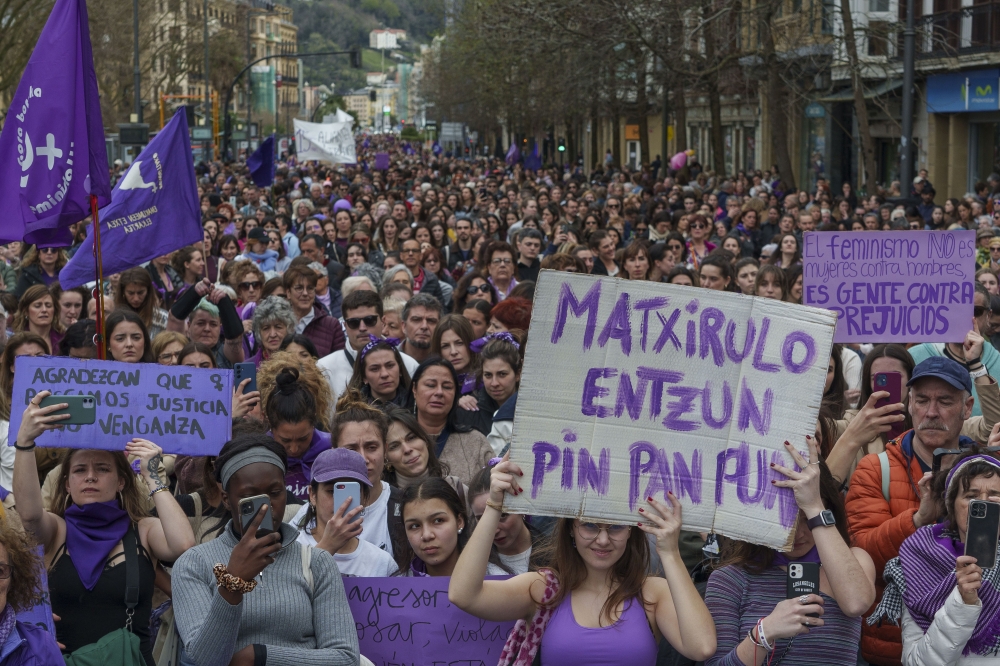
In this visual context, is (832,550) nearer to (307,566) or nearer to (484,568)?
(484,568)

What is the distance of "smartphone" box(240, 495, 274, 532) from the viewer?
3.83m

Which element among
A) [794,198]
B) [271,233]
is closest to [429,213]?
[271,233]

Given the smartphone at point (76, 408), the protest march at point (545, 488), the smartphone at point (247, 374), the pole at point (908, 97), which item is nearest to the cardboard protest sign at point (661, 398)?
the protest march at point (545, 488)

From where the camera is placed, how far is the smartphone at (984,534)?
12.2 feet

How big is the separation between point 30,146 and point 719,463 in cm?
438

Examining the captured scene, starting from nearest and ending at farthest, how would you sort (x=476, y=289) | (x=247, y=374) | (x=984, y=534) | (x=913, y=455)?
(x=984, y=534) → (x=913, y=455) → (x=247, y=374) → (x=476, y=289)

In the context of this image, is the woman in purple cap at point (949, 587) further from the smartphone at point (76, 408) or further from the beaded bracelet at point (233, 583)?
the smartphone at point (76, 408)

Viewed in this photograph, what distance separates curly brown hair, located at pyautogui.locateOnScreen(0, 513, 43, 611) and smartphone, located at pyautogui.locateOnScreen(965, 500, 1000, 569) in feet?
8.87

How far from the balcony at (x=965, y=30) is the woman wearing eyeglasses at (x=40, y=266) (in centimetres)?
1932

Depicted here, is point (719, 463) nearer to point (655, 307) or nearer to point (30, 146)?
point (655, 307)

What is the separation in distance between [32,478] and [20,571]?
0.74 metres

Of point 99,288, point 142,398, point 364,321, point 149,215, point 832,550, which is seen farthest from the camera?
point 149,215

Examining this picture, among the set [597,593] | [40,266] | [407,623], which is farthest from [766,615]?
[40,266]

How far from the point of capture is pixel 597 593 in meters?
4.08
